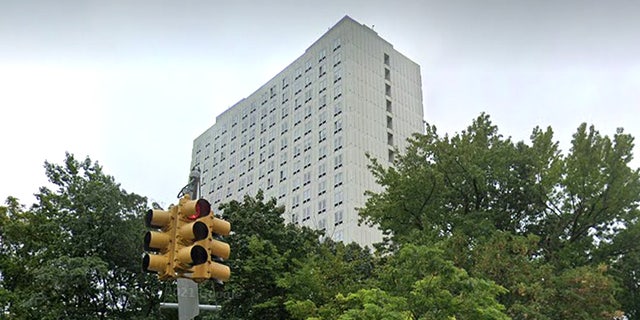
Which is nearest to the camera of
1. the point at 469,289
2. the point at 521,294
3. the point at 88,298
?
the point at 469,289

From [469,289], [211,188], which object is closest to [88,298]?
[469,289]

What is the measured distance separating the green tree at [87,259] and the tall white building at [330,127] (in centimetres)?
3545

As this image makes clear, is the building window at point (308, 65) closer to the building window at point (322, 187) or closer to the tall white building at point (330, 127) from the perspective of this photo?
the tall white building at point (330, 127)

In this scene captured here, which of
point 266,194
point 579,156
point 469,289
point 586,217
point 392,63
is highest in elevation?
point 392,63

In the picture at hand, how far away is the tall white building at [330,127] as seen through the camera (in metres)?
63.0

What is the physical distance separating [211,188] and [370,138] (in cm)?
2964

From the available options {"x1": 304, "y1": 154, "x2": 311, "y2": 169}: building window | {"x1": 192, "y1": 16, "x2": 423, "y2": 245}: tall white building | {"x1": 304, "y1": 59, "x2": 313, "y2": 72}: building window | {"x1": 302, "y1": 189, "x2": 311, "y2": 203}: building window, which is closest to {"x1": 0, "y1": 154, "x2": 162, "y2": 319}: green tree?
{"x1": 192, "y1": 16, "x2": 423, "y2": 245}: tall white building

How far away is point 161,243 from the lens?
638cm

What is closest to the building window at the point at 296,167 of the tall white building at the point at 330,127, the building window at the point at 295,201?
the tall white building at the point at 330,127

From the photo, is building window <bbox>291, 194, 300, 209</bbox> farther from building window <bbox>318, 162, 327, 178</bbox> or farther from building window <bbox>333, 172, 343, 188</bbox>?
building window <bbox>333, 172, 343, 188</bbox>

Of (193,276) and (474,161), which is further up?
(474,161)

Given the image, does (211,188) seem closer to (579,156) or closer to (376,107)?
(376,107)

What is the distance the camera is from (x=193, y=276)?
625 centimetres

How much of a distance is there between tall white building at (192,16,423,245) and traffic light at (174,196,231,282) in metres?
52.7
